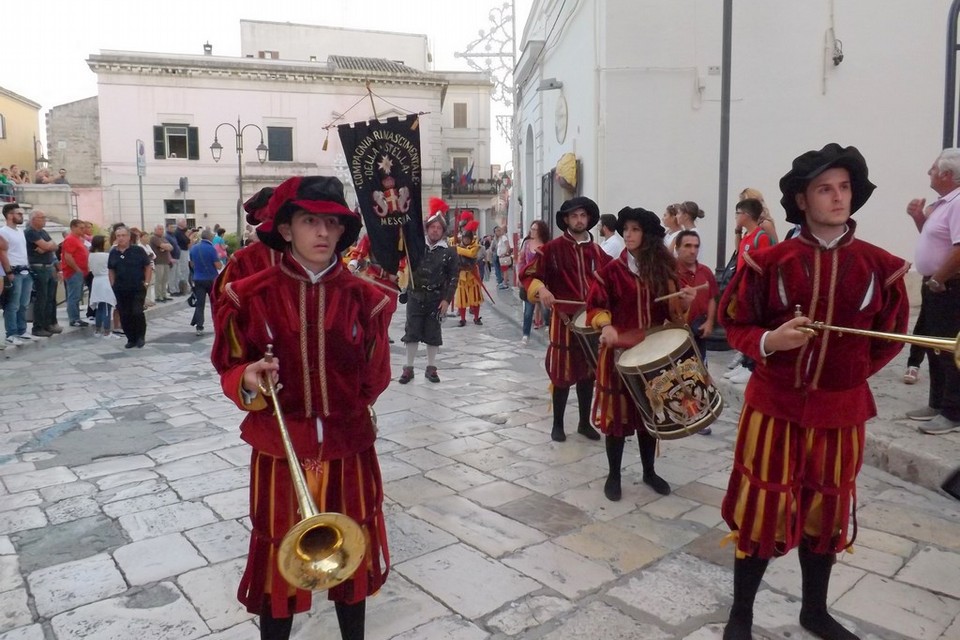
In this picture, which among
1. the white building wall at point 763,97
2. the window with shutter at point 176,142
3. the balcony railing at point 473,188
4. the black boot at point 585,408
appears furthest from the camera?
the balcony railing at point 473,188

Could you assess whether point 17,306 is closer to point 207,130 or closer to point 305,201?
point 305,201

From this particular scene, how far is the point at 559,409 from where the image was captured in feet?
19.6

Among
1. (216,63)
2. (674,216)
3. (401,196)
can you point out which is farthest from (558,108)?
(216,63)

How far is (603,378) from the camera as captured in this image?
4.56 metres

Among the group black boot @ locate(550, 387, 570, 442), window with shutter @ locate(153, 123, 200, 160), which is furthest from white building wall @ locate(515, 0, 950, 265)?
window with shutter @ locate(153, 123, 200, 160)

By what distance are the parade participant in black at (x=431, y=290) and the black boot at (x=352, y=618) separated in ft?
18.4

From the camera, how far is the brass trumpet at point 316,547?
2.08 m

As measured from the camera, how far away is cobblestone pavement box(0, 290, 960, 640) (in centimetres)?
316

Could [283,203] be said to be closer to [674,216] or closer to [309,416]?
[309,416]

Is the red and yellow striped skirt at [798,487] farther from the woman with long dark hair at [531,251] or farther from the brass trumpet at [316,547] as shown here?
the woman with long dark hair at [531,251]

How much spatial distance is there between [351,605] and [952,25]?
7.34 meters

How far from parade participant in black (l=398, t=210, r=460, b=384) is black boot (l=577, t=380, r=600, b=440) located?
255 centimetres

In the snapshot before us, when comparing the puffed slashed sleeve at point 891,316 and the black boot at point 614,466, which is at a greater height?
the puffed slashed sleeve at point 891,316

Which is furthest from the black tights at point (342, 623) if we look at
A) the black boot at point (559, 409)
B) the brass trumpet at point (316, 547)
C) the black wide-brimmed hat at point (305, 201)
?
the black boot at point (559, 409)
